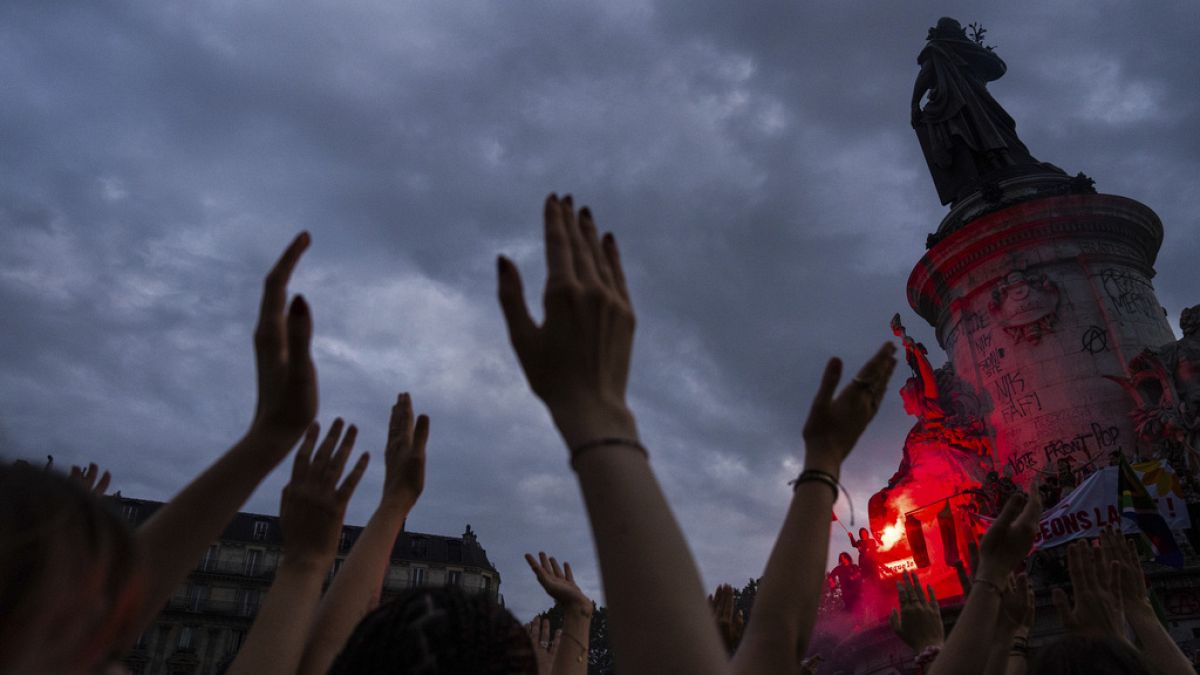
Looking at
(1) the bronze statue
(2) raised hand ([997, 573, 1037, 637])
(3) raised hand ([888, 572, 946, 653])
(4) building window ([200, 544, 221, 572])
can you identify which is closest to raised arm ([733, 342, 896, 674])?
(2) raised hand ([997, 573, 1037, 637])

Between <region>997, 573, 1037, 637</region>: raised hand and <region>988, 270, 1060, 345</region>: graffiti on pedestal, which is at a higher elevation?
<region>988, 270, 1060, 345</region>: graffiti on pedestal

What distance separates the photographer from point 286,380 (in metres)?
2.22

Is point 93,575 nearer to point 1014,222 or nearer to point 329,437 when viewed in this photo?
point 329,437

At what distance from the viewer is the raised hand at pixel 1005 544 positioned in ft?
11.8

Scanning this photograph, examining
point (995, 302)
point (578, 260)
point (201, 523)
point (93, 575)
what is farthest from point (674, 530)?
point (995, 302)

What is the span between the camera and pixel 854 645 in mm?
18219

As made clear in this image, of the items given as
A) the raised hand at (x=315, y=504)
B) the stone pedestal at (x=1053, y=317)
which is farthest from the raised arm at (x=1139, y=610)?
the stone pedestal at (x=1053, y=317)

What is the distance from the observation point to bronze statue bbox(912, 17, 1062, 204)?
2314 cm

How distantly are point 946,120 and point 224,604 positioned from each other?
40.9 metres

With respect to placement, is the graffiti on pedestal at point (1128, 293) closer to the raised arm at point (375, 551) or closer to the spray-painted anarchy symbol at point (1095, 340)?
the spray-painted anarchy symbol at point (1095, 340)

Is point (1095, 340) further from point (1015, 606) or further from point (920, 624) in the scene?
point (1015, 606)

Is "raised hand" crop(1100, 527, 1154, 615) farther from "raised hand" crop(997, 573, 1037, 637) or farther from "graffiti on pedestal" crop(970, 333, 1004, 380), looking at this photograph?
"graffiti on pedestal" crop(970, 333, 1004, 380)

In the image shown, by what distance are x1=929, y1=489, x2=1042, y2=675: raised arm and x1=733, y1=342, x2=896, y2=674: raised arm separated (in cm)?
123

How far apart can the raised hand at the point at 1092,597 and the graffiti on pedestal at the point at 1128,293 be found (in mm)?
17030
